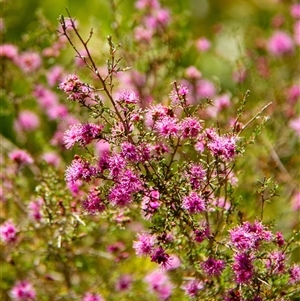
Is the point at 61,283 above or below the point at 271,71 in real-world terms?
below

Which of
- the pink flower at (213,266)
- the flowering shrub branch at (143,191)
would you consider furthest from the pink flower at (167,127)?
the pink flower at (213,266)

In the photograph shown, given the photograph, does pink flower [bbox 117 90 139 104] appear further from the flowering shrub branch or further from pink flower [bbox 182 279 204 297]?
pink flower [bbox 182 279 204 297]

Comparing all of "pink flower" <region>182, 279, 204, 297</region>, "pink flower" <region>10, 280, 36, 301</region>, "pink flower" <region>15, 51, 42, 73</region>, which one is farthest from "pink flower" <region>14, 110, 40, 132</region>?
"pink flower" <region>182, 279, 204, 297</region>

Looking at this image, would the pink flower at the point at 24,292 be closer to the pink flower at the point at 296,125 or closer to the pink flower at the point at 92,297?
the pink flower at the point at 92,297

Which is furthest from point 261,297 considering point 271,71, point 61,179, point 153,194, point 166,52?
point 271,71

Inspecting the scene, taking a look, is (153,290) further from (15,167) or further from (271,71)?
(271,71)

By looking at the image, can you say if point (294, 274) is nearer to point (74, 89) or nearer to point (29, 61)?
point (74, 89)
